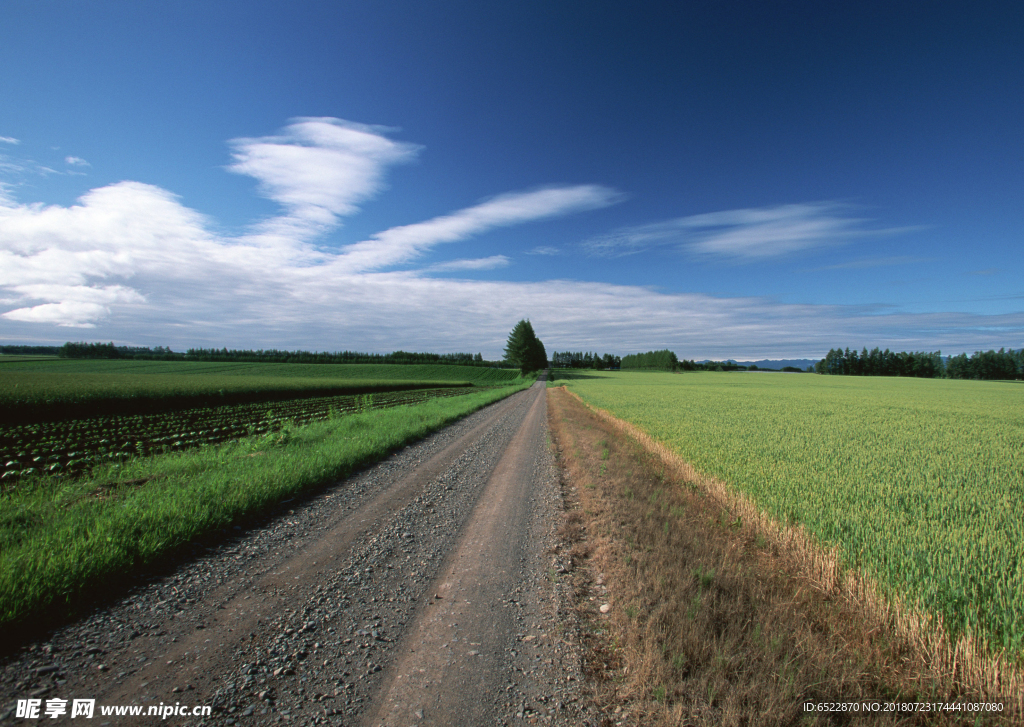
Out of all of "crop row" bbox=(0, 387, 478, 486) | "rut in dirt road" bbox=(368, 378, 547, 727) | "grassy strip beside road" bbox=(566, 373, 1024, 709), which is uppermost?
"grassy strip beside road" bbox=(566, 373, 1024, 709)

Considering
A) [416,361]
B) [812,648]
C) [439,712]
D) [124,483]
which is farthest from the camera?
[416,361]

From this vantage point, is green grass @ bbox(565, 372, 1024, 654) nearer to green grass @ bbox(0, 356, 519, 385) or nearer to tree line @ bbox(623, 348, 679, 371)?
green grass @ bbox(0, 356, 519, 385)

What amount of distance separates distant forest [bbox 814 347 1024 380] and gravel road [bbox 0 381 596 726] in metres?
149

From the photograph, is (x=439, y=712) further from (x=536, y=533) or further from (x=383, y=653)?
(x=536, y=533)

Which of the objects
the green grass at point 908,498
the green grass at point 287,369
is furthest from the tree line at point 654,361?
the green grass at point 908,498

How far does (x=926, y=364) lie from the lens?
119 m

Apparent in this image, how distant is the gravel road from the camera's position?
317 centimetres

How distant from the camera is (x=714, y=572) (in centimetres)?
512

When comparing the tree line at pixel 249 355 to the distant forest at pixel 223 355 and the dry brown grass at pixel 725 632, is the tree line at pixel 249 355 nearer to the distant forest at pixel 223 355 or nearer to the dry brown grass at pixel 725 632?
the distant forest at pixel 223 355

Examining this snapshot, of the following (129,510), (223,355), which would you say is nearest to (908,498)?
(129,510)

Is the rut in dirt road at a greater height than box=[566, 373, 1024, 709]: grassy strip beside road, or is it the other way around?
box=[566, 373, 1024, 709]: grassy strip beside road

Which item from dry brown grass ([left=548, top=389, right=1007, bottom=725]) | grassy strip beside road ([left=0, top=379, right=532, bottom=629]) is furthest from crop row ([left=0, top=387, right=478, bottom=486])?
dry brown grass ([left=548, top=389, right=1007, bottom=725])

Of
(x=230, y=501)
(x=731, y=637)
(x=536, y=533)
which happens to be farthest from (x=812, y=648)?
(x=230, y=501)

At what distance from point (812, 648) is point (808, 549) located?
234cm
